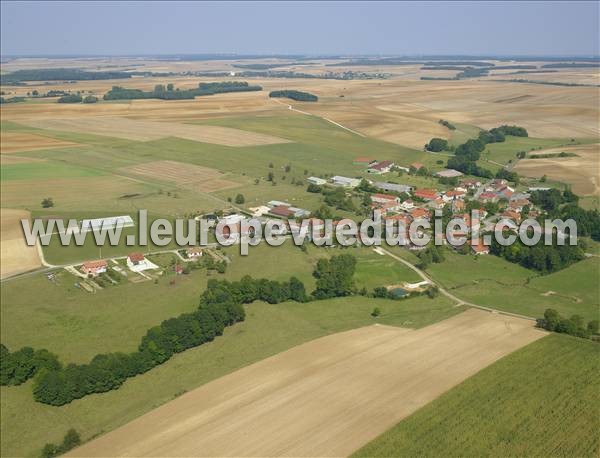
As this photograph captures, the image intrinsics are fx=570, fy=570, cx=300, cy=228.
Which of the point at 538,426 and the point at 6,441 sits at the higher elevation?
the point at 538,426

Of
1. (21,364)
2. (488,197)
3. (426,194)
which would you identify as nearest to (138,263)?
(21,364)

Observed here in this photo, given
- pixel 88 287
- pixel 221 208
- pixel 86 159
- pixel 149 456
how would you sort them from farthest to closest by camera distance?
pixel 86 159 < pixel 221 208 < pixel 88 287 < pixel 149 456

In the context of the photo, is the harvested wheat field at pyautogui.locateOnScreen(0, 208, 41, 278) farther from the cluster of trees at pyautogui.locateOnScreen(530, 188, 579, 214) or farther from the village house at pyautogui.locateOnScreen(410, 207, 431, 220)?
the cluster of trees at pyautogui.locateOnScreen(530, 188, 579, 214)

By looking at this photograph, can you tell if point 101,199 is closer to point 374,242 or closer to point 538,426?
point 374,242

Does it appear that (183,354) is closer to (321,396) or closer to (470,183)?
(321,396)

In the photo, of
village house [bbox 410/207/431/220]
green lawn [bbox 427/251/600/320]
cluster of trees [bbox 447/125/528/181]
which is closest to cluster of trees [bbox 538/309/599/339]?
green lawn [bbox 427/251/600/320]

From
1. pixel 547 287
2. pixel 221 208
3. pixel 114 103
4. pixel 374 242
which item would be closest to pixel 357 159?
pixel 221 208
